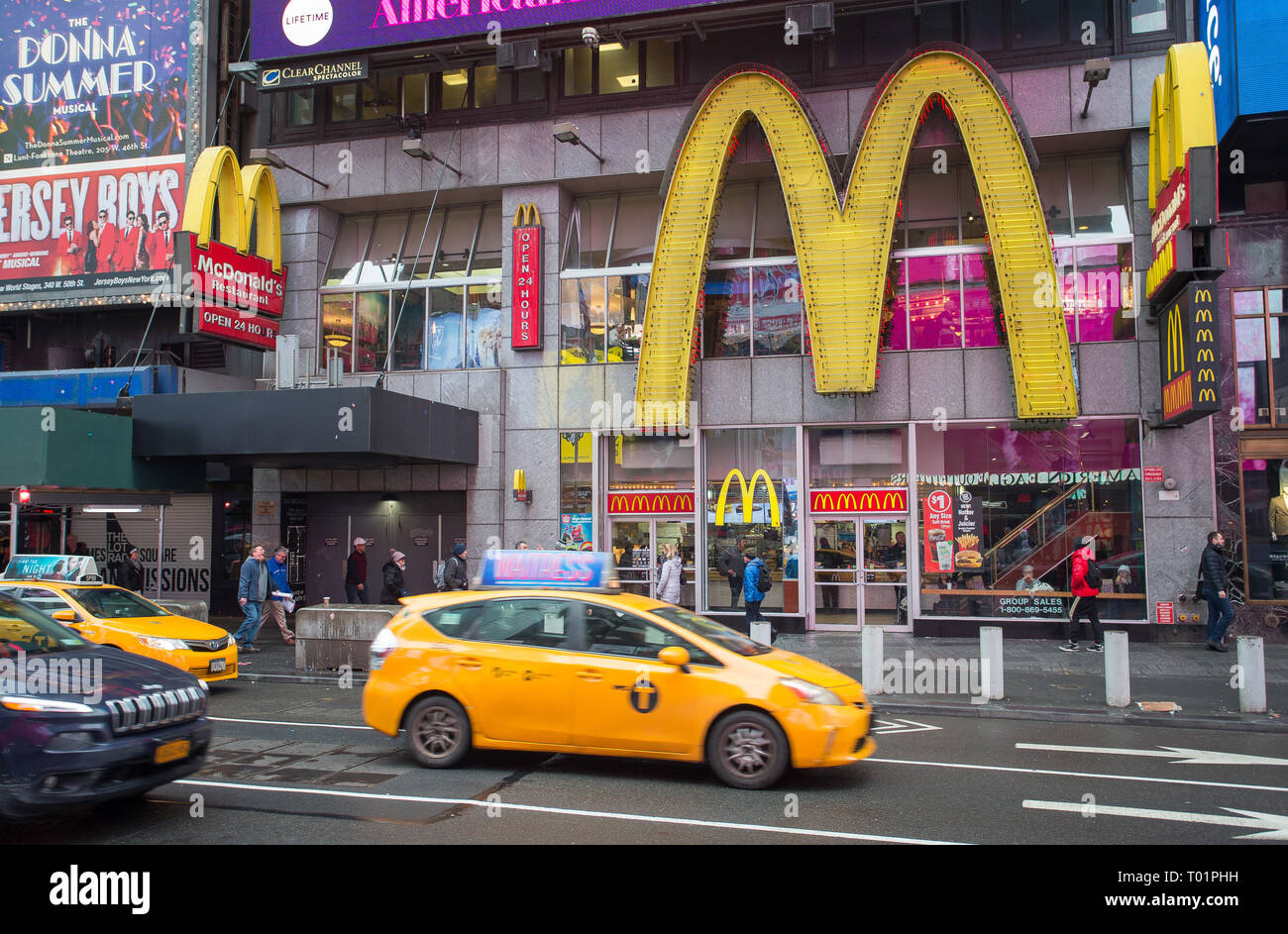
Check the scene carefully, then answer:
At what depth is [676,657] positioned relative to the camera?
780 cm

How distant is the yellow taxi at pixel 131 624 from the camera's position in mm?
12039

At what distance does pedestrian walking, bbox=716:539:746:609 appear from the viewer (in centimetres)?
1811

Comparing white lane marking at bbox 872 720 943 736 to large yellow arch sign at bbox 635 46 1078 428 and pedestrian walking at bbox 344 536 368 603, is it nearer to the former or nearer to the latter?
large yellow arch sign at bbox 635 46 1078 428

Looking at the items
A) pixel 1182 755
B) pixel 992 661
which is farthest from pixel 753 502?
pixel 1182 755

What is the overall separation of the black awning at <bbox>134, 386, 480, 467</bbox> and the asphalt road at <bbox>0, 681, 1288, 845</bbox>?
7705 millimetres

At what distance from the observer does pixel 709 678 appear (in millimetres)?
7750

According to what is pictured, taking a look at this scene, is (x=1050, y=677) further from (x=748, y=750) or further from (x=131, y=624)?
(x=131, y=624)

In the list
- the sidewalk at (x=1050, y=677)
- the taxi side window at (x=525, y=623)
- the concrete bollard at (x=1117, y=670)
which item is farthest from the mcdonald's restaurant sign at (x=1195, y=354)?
the taxi side window at (x=525, y=623)

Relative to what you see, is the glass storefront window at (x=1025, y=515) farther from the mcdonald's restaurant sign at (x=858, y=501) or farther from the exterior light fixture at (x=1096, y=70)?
the exterior light fixture at (x=1096, y=70)

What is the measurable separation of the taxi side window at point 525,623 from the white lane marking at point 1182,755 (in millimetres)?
4749

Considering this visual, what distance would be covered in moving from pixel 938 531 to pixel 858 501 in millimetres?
1552

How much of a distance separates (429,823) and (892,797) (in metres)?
3.50

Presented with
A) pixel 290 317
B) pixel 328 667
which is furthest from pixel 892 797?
pixel 290 317
